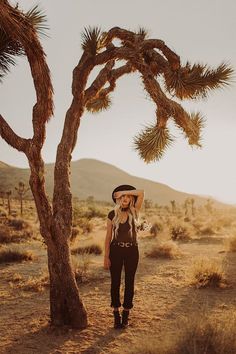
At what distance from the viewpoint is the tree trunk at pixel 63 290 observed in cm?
555

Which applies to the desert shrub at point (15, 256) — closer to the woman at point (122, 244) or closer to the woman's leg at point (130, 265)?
the woman at point (122, 244)

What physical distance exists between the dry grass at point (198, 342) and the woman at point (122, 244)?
1.30 meters

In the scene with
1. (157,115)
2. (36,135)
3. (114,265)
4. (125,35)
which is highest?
(125,35)

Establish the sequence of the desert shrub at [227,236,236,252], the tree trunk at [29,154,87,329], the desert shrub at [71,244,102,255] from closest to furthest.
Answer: the tree trunk at [29,154,87,329]
the desert shrub at [227,236,236,252]
the desert shrub at [71,244,102,255]

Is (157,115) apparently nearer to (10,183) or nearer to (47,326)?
(47,326)

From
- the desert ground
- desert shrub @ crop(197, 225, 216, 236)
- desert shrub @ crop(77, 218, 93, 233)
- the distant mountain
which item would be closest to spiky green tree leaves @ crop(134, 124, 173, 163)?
the desert ground

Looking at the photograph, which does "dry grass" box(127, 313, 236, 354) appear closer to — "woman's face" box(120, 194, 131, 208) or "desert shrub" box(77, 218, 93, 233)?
"woman's face" box(120, 194, 131, 208)

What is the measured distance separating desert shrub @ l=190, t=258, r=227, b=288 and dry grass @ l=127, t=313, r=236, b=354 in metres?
3.77

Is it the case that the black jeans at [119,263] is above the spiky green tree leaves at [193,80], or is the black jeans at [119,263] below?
below

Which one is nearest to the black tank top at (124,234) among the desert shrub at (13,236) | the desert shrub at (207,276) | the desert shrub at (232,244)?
the desert shrub at (207,276)

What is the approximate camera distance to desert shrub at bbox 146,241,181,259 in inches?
467

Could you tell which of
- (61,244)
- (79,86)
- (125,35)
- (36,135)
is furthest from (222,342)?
(125,35)

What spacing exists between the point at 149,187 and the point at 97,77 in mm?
136741

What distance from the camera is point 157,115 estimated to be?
23.9 ft
